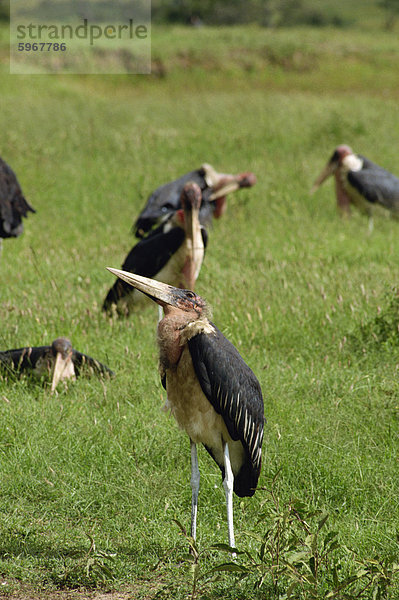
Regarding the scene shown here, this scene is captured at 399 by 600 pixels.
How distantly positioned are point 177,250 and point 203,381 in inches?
139

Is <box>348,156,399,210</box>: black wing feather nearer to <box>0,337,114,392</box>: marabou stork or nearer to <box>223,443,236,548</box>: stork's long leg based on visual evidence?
<box>0,337,114,392</box>: marabou stork

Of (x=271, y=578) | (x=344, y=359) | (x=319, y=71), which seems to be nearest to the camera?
(x=271, y=578)

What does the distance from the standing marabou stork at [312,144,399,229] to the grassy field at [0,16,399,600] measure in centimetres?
20

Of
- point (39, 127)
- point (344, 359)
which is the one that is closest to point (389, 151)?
point (39, 127)

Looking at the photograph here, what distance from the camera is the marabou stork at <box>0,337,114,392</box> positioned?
4996 millimetres

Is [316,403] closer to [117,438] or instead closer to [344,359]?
[344,359]

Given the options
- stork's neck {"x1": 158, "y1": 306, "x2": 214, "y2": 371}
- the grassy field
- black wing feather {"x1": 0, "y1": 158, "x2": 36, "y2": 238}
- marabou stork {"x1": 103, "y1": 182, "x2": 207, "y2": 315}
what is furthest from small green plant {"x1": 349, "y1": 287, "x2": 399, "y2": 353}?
black wing feather {"x1": 0, "y1": 158, "x2": 36, "y2": 238}

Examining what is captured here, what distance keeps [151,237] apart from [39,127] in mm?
9367

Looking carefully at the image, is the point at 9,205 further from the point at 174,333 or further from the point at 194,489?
the point at 194,489

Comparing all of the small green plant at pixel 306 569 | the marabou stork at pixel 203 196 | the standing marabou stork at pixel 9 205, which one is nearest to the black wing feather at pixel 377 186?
the marabou stork at pixel 203 196

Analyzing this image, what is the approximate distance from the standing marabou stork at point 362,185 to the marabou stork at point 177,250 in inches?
140

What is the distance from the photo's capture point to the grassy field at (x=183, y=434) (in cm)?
330

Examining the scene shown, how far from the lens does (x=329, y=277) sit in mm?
6781

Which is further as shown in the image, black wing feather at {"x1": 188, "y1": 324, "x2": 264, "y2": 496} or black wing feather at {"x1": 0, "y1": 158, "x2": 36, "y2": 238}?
black wing feather at {"x1": 0, "y1": 158, "x2": 36, "y2": 238}
